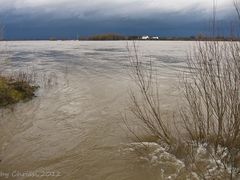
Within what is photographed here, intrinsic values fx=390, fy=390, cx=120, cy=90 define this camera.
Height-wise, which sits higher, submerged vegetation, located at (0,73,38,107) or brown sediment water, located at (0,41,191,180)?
submerged vegetation, located at (0,73,38,107)

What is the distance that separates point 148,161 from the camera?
952cm

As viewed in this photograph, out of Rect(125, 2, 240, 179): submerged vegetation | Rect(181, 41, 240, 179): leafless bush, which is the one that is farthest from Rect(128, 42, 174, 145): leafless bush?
Rect(181, 41, 240, 179): leafless bush

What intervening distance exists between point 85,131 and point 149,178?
4.31m

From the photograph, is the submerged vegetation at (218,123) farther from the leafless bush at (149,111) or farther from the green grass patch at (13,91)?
the green grass patch at (13,91)

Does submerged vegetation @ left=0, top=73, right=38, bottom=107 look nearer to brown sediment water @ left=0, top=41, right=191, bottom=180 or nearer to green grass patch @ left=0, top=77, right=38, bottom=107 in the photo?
green grass patch @ left=0, top=77, right=38, bottom=107

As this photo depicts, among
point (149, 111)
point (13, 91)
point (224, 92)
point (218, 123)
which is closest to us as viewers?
point (224, 92)

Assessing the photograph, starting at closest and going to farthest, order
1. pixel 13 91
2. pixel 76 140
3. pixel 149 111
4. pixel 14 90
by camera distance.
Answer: pixel 149 111 < pixel 76 140 < pixel 13 91 < pixel 14 90

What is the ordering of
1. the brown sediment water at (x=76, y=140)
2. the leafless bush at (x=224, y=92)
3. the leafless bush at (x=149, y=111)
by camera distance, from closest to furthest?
the leafless bush at (x=224, y=92), the brown sediment water at (x=76, y=140), the leafless bush at (x=149, y=111)

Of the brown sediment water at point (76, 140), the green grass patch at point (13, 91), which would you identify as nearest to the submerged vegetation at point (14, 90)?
the green grass patch at point (13, 91)

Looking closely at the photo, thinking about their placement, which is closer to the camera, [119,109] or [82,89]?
[119,109]

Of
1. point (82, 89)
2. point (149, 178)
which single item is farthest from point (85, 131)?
point (82, 89)

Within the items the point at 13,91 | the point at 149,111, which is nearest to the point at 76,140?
the point at 149,111

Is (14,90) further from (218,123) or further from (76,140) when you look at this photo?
(218,123)

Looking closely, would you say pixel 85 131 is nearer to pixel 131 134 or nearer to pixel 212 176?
pixel 131 134
